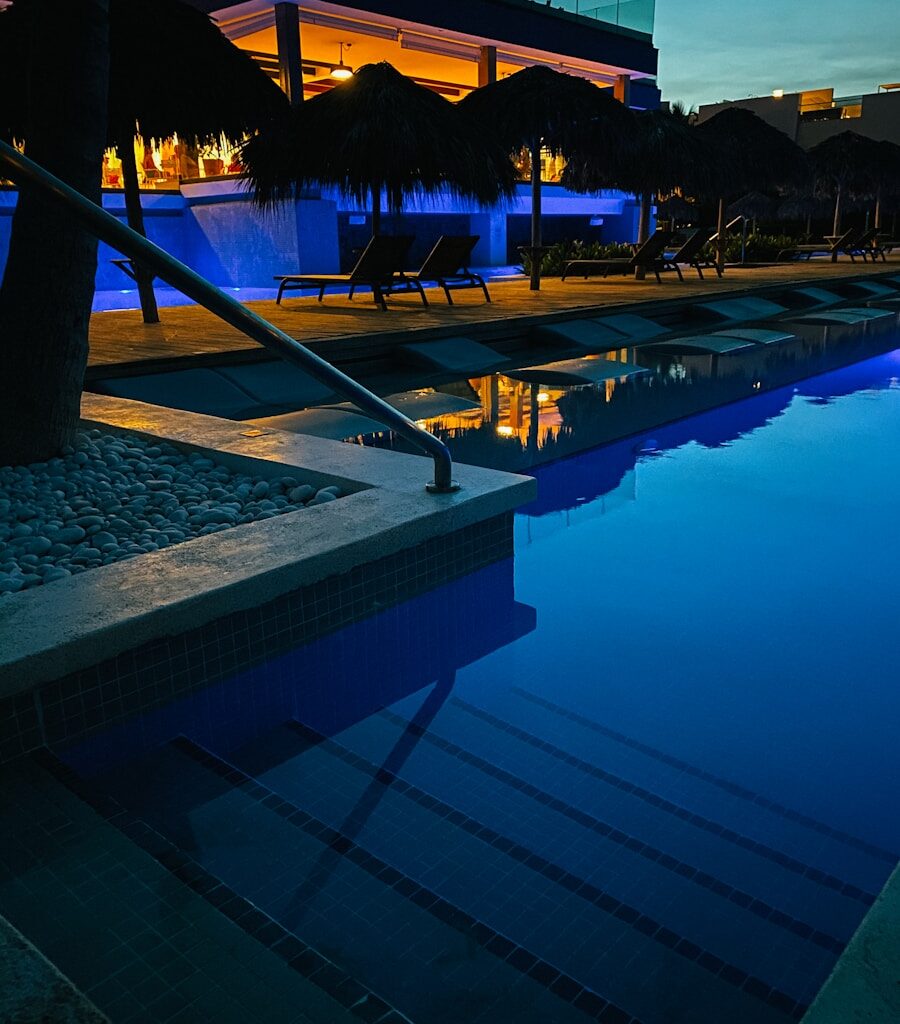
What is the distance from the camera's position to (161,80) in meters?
7.63

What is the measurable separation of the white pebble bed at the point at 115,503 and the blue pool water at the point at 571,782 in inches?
28.0

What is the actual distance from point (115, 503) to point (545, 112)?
1006cm

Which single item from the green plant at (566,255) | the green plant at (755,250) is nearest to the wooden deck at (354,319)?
the green plant at (566,255)

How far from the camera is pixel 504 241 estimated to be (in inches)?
845

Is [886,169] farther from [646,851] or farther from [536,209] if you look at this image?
[646,851]

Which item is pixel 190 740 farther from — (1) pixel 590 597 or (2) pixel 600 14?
(2) pixel 600 14

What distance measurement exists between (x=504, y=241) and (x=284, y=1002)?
70.0ft

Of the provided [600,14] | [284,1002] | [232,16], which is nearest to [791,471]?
[284,1002]

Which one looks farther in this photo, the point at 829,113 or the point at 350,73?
the point at 829,113

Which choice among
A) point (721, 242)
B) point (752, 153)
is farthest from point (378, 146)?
point (752, 153)

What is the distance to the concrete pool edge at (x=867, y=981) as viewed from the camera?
120 cm

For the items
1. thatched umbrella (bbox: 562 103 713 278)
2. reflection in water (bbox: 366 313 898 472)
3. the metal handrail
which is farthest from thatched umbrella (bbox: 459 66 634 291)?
the metal handrail

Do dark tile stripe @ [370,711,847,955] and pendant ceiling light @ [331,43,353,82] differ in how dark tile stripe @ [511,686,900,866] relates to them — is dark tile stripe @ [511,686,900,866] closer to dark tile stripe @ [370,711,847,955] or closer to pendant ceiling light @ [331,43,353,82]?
→ dark tile stripe @ [370,711,847,955]

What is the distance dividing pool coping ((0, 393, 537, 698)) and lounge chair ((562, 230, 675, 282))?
11535 mm
